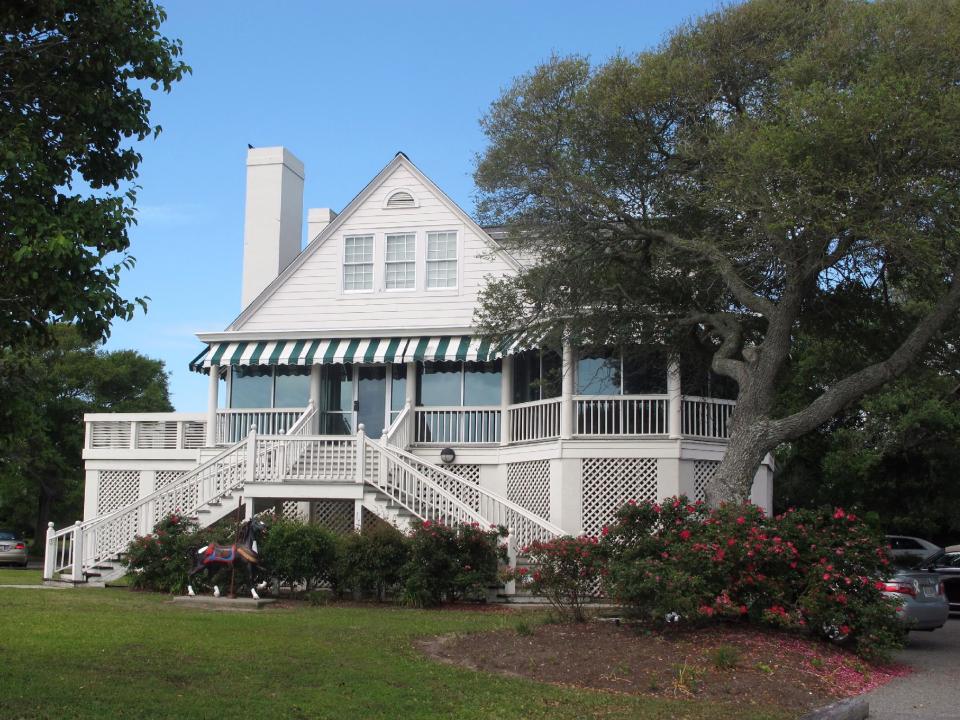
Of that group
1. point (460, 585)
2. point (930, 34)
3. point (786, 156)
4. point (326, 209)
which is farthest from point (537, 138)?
point (326, 209)

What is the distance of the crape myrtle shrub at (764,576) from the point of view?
12.7 meters

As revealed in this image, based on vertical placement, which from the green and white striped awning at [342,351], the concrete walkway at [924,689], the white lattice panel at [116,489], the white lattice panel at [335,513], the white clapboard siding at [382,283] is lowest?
the concrete walkway at [924,689]

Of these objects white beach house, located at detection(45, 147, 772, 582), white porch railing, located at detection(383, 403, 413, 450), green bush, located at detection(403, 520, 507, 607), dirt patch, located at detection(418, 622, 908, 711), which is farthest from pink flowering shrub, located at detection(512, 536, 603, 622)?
white porch railing, located at detection(383, 403, 413, 450)

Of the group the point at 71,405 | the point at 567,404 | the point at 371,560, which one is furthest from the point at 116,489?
the point at 71,405

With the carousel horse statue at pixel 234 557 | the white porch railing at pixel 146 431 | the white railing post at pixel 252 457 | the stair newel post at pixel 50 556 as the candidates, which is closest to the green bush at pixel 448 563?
the carousel horse statue at pixel 234 557

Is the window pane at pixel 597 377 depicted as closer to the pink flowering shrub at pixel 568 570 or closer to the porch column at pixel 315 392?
the porch column at pixel 315 392

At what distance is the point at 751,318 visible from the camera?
18875 millimetres

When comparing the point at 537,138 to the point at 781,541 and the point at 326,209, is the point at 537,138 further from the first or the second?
→ the point at 326,209

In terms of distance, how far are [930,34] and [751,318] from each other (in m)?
5.77

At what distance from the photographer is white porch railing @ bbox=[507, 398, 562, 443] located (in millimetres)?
22734

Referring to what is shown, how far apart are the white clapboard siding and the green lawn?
11.1 metres

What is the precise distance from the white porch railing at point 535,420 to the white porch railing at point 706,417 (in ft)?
8.91

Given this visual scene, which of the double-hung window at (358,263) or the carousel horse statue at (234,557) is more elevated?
the double-hung window at (358,263)

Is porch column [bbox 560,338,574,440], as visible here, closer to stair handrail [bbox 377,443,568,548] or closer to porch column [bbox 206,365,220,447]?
stair handrail [bbox 377,443,568,548]
